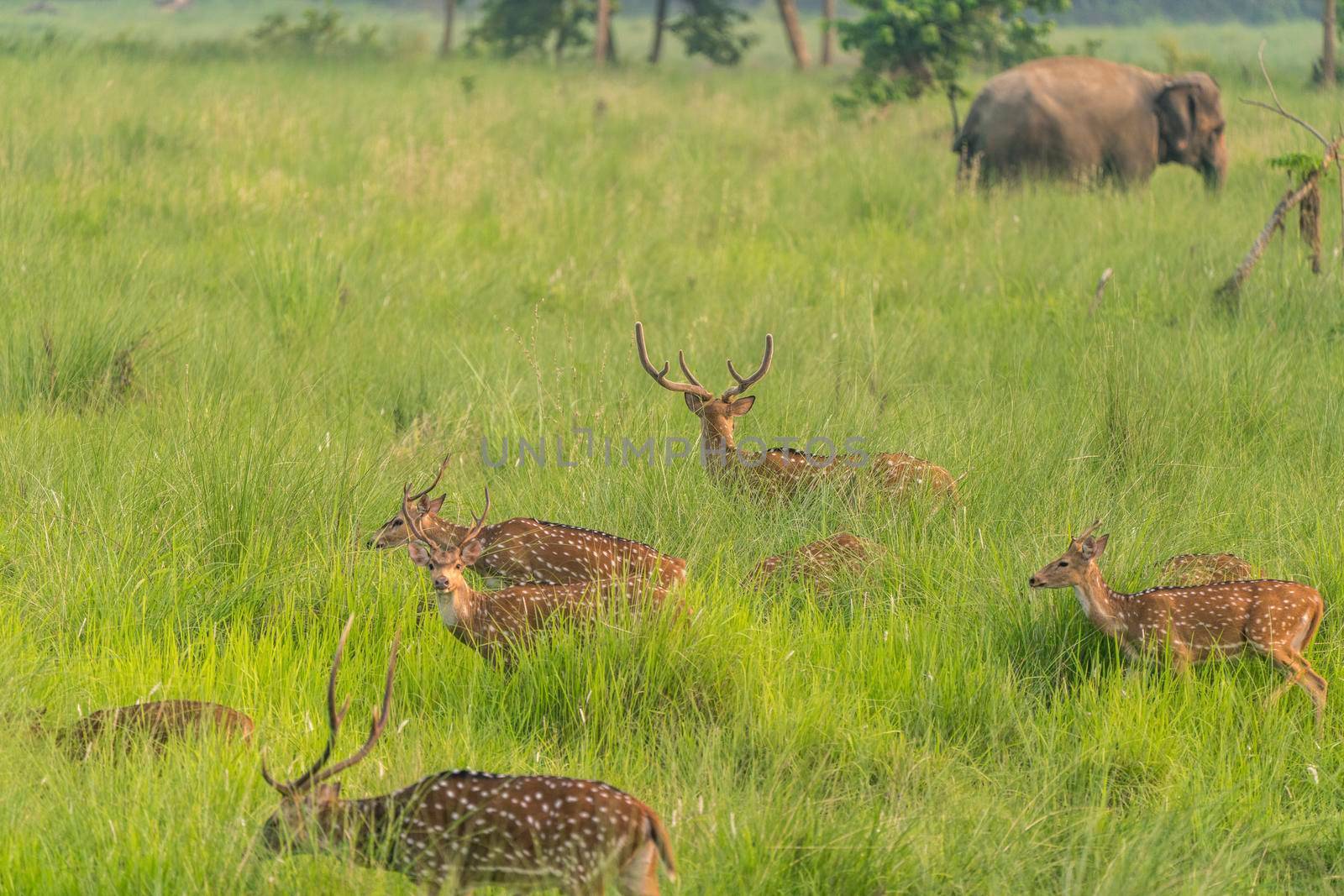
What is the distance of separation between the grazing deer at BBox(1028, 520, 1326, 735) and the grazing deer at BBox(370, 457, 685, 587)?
1299 mm

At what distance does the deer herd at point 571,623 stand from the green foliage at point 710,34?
94.1 ft

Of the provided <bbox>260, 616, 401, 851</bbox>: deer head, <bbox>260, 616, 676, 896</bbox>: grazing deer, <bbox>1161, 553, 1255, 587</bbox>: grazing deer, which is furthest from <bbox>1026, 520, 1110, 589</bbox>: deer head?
<bbox>260, 616, 401, 851</bbox>: deer head

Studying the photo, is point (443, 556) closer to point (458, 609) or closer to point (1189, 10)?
point (458, 609)

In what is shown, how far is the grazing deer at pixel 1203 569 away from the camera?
505 cm

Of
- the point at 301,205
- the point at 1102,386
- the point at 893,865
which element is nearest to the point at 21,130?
the point at 301,205

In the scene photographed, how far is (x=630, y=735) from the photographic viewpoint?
4266 millimetres

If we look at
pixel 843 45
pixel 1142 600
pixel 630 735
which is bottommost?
pixel 630 735

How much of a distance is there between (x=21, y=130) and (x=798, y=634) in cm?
960

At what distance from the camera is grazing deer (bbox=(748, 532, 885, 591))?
5.13 m

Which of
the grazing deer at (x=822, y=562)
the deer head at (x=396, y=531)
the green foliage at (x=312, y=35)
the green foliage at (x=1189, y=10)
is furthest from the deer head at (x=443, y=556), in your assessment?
the green foliage at (x=1189, y=10)

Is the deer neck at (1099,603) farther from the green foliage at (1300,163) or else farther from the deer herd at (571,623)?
the green foliage at (1300,163)

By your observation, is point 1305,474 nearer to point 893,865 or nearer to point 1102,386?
point 1102,386

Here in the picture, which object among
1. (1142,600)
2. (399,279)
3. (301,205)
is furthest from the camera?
(301,205)

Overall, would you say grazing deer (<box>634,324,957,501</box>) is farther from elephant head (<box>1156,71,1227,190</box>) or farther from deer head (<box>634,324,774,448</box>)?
elephant head (<box>1156,71,1227,190</box>)
